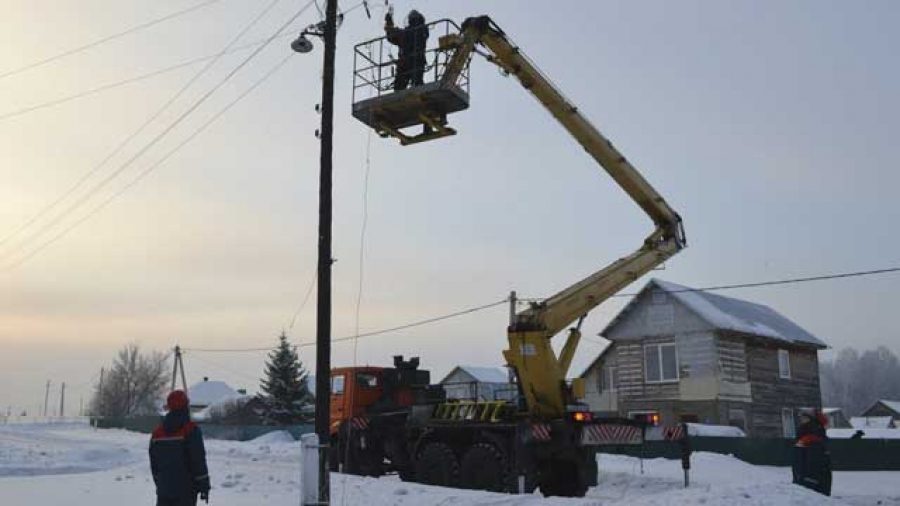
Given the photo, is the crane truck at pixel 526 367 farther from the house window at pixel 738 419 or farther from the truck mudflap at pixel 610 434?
the house window at pixel 738 419

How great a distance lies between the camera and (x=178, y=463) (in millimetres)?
9297

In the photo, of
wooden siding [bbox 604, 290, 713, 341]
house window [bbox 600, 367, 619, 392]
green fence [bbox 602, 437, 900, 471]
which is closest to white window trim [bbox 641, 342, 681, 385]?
wooden siding [bbox 604, 290, 713, 341]

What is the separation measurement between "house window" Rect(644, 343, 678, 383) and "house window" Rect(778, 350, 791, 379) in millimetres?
5418

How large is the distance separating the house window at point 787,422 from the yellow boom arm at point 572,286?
875 inches

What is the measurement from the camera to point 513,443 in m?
17.5

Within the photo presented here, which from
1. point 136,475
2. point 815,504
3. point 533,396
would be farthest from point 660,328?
point 815,504

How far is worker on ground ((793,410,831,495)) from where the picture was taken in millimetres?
11906

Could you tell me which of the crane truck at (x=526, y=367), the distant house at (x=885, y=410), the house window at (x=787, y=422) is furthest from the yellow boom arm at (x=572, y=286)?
the distant house at (x=885, y=410)

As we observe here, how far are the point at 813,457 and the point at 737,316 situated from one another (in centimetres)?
2773

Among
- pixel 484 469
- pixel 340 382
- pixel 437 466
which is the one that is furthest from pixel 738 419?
pixel 484 469

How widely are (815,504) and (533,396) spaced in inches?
292

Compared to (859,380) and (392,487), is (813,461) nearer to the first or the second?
(392,487)

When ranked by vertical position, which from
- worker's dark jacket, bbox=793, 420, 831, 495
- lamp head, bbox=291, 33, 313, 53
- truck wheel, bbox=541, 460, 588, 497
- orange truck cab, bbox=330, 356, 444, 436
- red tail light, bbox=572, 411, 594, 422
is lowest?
truck wheel, bbox=541, 460, 588, 497

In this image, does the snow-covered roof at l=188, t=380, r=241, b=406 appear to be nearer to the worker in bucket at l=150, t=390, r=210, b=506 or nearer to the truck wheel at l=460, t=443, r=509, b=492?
the truck wheel at l=460, t=443, r=509, b=492
